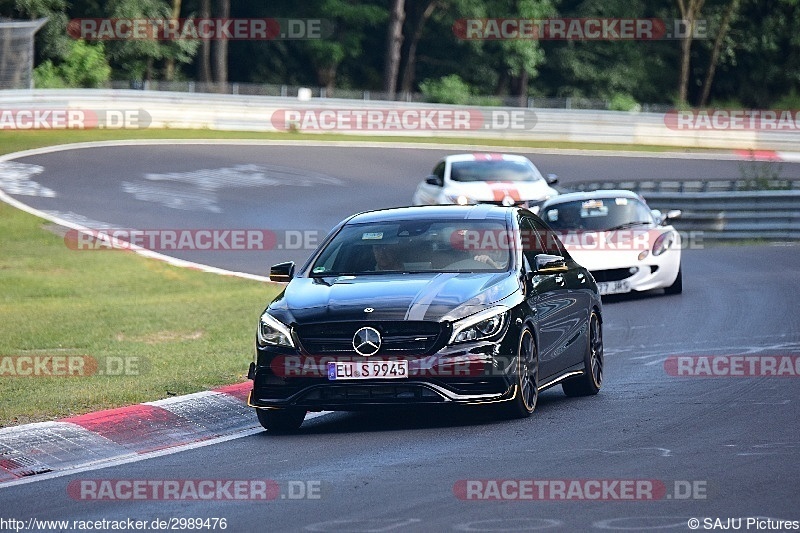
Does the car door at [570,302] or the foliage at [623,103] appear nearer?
the car door at [570,302]

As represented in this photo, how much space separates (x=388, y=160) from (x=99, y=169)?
9.95m

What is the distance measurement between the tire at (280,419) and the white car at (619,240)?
9414mm

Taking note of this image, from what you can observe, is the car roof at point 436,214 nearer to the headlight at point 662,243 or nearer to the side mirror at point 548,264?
the side mirror at point 548,264

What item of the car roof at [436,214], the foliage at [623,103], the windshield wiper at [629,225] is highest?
the car roof at [436,214]

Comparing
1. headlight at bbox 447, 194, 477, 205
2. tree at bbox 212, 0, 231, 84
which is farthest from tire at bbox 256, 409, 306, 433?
tree at bbox 212, 0, 231, 84

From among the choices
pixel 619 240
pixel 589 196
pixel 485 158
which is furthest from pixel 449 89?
pixel 619 240

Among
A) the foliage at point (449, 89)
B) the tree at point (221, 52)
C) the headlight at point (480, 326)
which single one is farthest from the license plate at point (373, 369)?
the foliage at point (449, 89)

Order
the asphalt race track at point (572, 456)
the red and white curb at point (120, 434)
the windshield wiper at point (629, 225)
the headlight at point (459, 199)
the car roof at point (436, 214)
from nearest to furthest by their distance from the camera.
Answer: the asphalt race track at point (572, 456) < the red and white curb at point (120, 434) < the car roof at point (436, 214) < the windshield wiper at point (629, 225) < the headlight at point (459, 199)

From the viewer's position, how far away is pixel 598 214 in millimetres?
20734

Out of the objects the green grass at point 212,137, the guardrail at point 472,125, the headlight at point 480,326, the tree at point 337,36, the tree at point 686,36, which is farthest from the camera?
the tree at point 686,36

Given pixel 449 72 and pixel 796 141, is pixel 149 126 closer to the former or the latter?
pixel 796 141

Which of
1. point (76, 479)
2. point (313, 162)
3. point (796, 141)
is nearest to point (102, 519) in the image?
point (76, 479)

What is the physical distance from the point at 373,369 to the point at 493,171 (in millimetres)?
18082

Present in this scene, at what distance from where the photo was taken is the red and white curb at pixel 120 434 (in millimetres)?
9406
